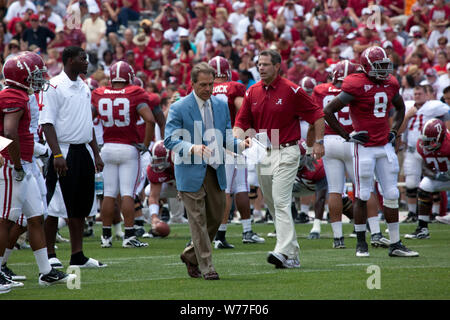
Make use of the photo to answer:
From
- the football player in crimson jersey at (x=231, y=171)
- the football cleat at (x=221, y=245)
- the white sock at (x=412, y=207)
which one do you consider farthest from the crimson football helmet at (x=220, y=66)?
the white sock at (x=412, y=207)

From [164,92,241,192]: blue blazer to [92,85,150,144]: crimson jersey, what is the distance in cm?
374

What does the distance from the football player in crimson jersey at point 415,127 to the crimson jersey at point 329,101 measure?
2.49 m

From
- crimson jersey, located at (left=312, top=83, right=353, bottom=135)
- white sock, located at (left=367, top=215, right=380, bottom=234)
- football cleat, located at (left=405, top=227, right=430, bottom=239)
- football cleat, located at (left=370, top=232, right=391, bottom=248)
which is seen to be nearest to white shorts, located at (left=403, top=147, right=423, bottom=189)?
football cleat, located at (left=405, top=227, right=430, bottom=239)

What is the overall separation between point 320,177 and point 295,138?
4.14 metres

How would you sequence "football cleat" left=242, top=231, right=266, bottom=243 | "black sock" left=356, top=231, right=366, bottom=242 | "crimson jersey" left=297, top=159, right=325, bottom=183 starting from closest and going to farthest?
1. "black sock" left=356, top=231, right=366, bottom=242
2. "football cleat" left=242, top=231, right=266, bottom=243
3. "crimson jersey" left=297, top=159, right=325, bottom=183

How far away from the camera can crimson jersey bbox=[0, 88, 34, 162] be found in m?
7.23

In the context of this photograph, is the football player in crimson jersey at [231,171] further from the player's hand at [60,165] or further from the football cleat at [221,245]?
the player's hand at [60,165]

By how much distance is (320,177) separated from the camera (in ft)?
41.0

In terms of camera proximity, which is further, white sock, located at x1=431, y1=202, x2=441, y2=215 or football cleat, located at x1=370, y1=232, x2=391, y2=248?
white sock, located at x1=431, y1=202, x2=441, y2=215

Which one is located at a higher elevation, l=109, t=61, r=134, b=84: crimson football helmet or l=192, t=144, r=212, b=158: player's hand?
l=109, t=61, r=134, b=84: crimson football helmet

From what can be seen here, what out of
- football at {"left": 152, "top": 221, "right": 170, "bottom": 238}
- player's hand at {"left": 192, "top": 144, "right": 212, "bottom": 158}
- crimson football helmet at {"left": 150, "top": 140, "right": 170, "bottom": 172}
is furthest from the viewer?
crimson football helmet at {"left": 150, "top": 140, "right": 170, "bottom": 172}

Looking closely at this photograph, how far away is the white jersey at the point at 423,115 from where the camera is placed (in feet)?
44.1

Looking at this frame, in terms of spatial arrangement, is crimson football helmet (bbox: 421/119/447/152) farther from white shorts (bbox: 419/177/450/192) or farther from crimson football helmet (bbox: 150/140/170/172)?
crimson football helmet (bbox: 150/140/170/172)

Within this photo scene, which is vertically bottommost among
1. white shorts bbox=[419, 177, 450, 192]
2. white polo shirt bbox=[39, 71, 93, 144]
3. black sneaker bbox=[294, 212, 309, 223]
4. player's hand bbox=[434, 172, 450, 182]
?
black sneaker bbox=[294, 212, 309, 223]
